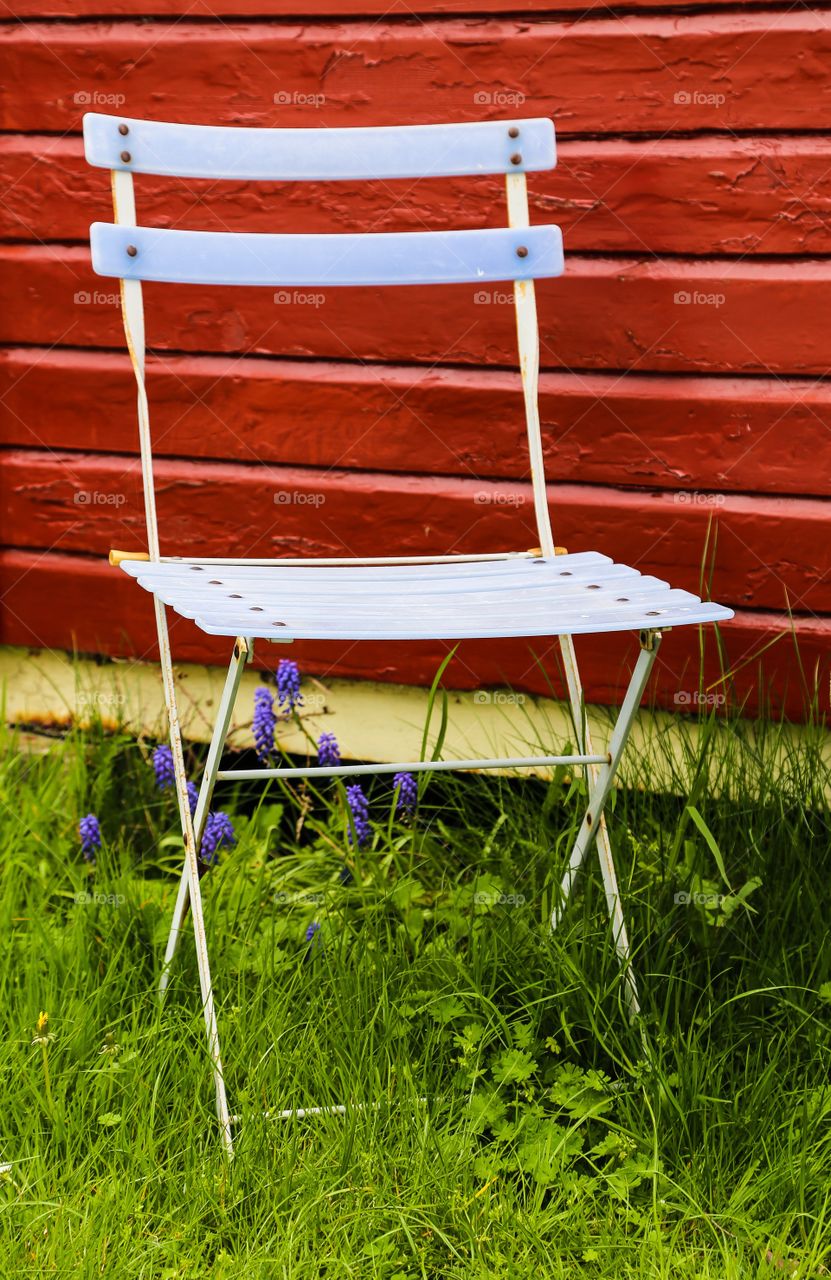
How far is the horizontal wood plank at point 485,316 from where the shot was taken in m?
2.42

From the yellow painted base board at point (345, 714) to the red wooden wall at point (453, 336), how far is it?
6 centimetres

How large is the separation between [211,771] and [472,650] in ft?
3.30

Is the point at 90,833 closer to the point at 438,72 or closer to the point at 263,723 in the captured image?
the point at 263,723

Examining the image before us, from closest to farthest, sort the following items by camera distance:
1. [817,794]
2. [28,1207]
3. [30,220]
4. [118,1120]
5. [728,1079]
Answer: [28,1207] < [118,1120] < [728,1079] < [817,794] < [30,220]

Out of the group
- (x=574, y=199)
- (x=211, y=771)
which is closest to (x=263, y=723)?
(x=211, y=771)

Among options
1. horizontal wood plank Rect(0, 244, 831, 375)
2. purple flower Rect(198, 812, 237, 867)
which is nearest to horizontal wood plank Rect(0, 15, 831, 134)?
horizontal wood plank Rect(0, 244, 831, 375)

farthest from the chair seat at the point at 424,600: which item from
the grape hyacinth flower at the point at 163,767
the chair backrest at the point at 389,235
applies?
the grape hyacinth flower at the point at 163,767

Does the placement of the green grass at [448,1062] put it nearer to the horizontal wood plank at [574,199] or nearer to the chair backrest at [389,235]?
the chair backrest at [389,235]

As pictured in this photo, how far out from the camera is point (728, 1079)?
1.80m

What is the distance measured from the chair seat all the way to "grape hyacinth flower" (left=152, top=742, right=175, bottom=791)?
62 cm

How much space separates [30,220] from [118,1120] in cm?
196

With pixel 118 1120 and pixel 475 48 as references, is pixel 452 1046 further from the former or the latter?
pixel 475 48

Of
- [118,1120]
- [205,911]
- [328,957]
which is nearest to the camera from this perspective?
[118,1120]

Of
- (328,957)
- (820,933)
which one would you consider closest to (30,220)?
(328,957)
